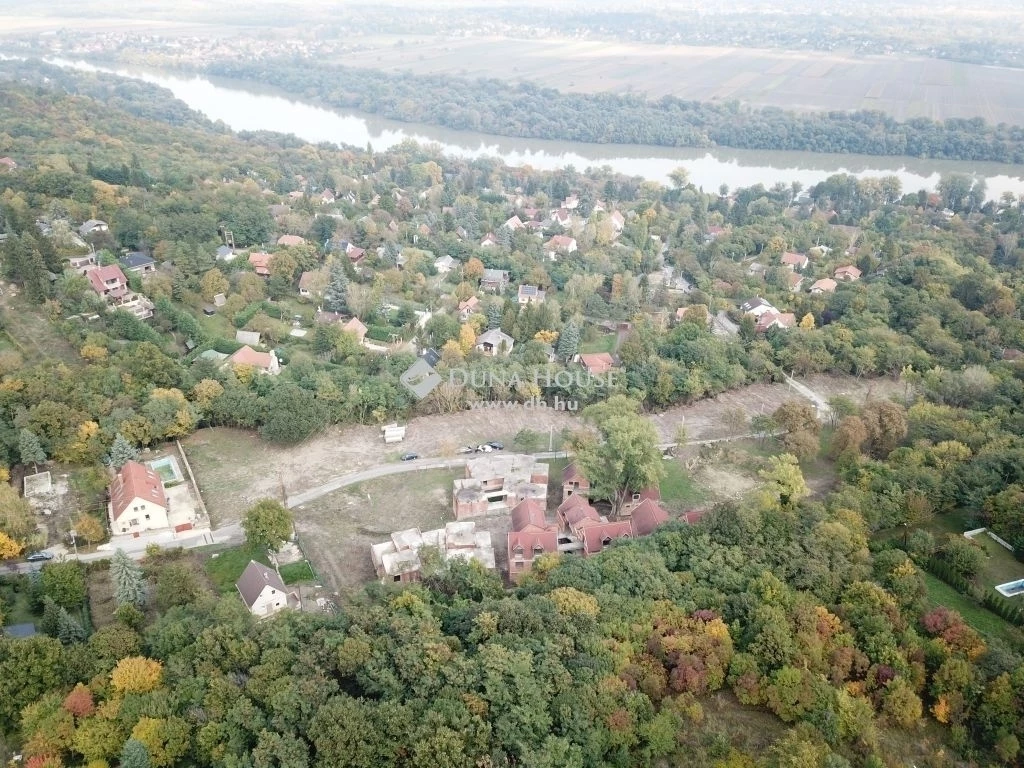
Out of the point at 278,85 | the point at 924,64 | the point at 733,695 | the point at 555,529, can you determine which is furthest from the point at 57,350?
the point at 924,64

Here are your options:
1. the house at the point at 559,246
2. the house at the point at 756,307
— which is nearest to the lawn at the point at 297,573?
the house at the point at 756,307

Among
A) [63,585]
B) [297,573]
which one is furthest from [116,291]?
[297,573]

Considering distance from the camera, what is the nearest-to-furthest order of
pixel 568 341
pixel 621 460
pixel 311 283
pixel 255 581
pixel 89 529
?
1. pixel 255 581
2. pixel 89 529
3. pixel 621 460
4. pixel 568 341
5. pixel 311 283

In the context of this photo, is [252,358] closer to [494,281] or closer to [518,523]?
[518,523]

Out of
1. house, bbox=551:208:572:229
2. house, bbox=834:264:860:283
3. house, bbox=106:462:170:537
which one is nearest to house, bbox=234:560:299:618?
house, bbox=106:462:170:537

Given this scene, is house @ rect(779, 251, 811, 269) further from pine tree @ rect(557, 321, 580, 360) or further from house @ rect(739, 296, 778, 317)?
pine tree @ rect(557, 321, 580, 360)

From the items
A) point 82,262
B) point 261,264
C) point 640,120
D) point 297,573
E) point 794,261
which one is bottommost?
point 297,573

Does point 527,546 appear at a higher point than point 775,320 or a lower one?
lower
